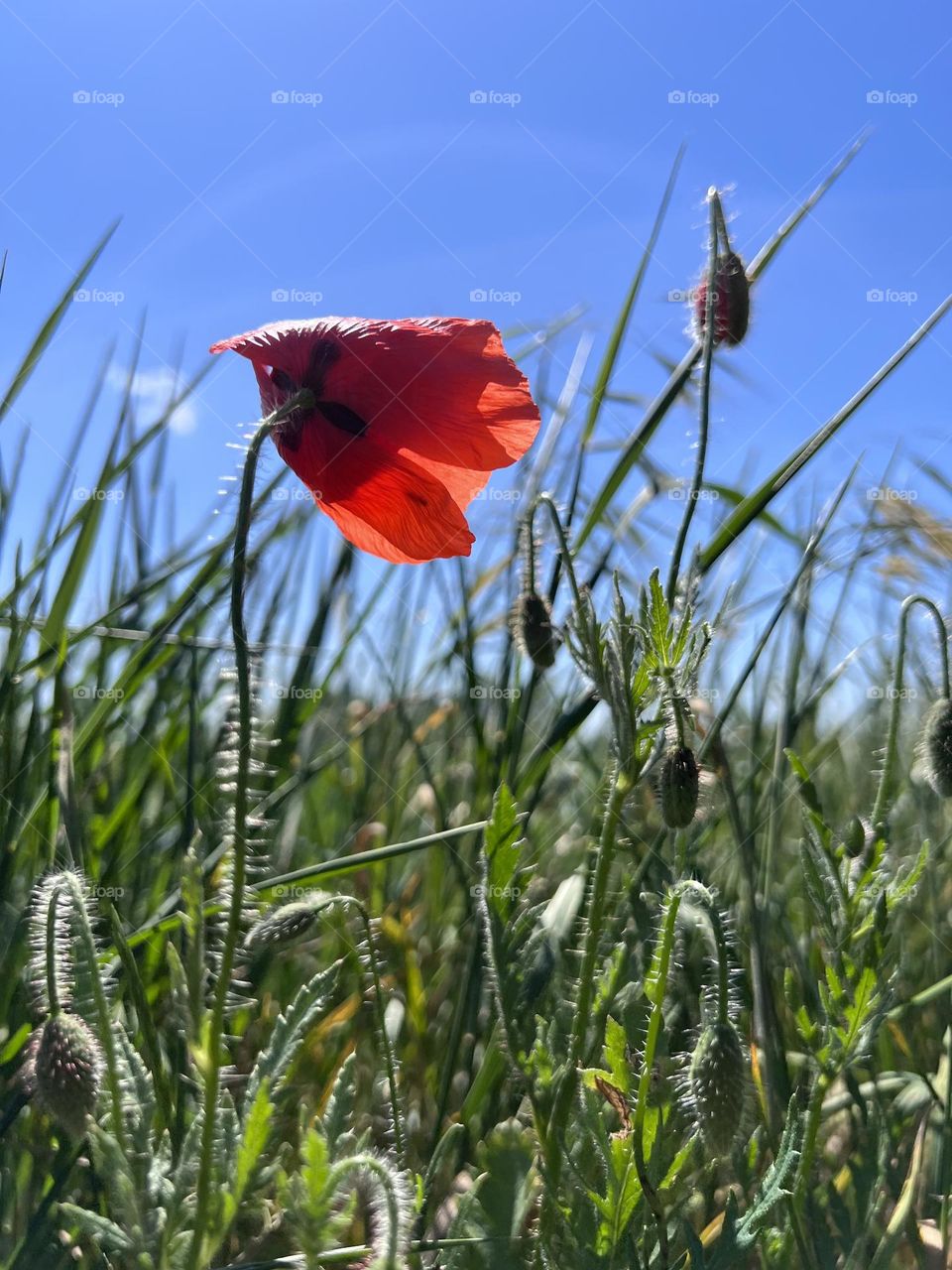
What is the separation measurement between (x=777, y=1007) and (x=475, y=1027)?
0.45m

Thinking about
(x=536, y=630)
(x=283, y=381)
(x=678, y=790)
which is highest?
(x=283, y=381)

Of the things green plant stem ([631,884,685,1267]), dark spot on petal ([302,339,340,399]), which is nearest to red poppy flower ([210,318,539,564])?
dark spot on petal ([302,339,340,399])

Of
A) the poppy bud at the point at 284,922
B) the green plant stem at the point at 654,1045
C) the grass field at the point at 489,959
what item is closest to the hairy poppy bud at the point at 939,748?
the grass field at the point at 489,959

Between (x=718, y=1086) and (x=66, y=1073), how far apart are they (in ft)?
1.73

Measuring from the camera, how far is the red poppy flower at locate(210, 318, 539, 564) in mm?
1087

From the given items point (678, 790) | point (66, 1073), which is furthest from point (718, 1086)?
point (66, 1073)

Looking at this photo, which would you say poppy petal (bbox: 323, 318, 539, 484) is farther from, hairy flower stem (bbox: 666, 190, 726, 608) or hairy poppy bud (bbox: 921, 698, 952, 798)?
hairy poppy bud (bbox: 921, 698, 952, 798)

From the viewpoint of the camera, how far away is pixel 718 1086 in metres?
0.88

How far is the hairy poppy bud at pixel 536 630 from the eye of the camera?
4.16ft

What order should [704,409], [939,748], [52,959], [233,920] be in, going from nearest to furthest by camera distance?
[233,920], [52,959], [704,409], [939,748]

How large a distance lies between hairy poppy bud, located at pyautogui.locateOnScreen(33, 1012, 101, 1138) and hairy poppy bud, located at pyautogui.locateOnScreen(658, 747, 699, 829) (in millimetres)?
517

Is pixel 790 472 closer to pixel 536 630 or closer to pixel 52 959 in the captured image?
pixel 536 630

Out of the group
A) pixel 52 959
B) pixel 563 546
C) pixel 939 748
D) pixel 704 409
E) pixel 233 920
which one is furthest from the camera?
pixel 939 748

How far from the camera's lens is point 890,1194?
3.70 feet
